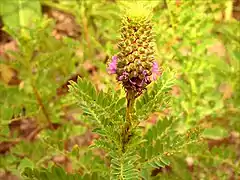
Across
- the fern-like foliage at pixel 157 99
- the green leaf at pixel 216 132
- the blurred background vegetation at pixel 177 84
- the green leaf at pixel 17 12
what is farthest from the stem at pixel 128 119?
the green leaf at pixel 17 12

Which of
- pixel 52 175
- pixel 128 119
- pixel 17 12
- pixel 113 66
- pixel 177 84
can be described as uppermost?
pixel 17 12

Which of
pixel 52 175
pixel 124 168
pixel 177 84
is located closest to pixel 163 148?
pixel 124 168

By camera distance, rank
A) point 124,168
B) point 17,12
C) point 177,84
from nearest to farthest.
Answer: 1. point 124,168
2. point 177,84
3. point 17,12

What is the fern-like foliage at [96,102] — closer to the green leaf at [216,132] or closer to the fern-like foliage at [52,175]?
the fern-like foliage at [52,175]

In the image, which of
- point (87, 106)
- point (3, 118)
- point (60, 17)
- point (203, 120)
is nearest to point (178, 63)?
point (203, 120)

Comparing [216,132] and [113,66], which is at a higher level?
[113,66]

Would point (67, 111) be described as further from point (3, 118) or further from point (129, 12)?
point (129, 12)

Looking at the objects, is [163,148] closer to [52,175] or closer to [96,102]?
[96,102]
